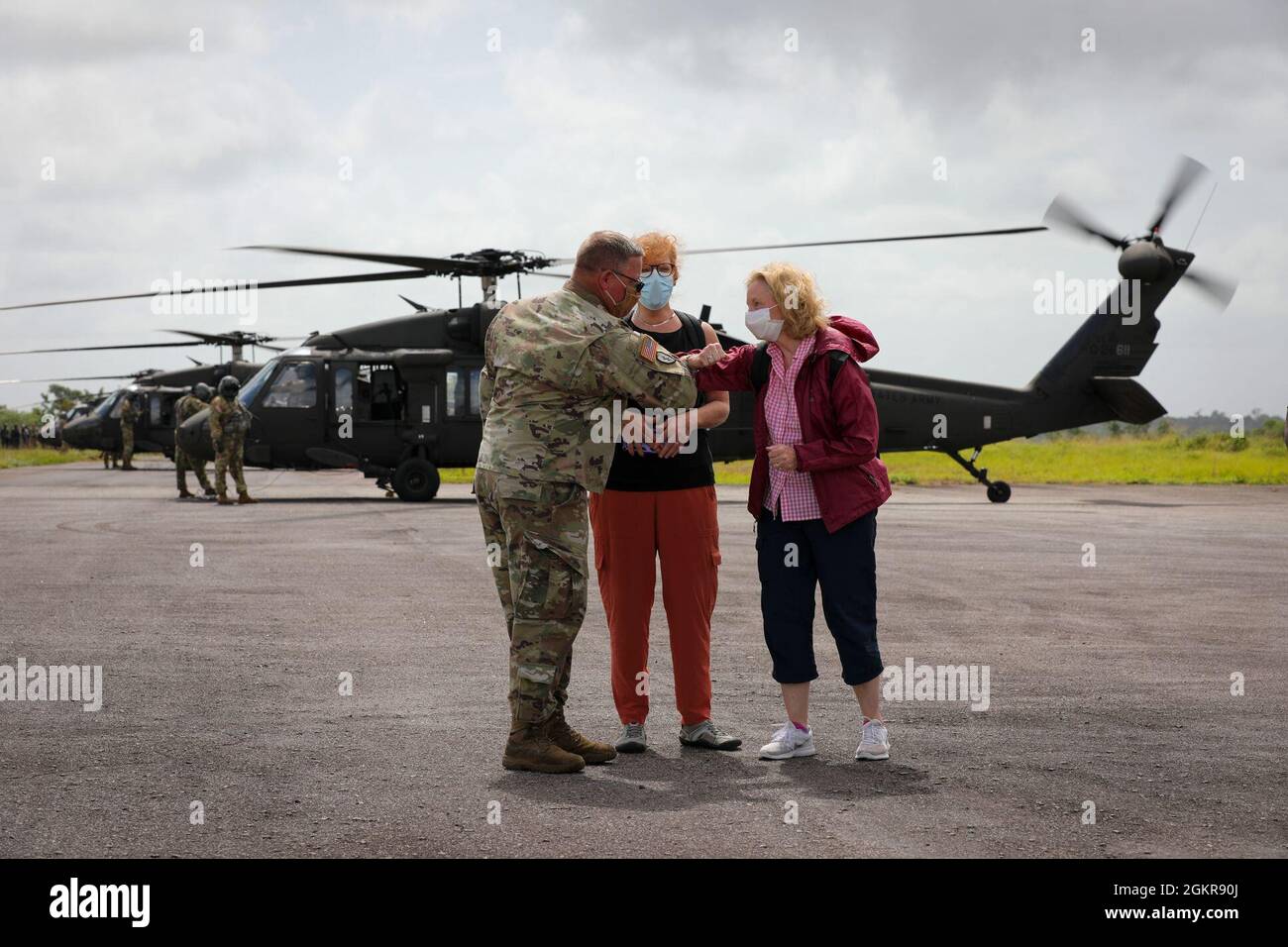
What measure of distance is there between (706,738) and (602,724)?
69 cm

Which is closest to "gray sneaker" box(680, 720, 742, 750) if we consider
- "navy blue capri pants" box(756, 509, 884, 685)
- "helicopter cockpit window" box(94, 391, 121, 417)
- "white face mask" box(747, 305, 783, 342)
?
"navy blue capri pants" box(756, 509, 884, 685)

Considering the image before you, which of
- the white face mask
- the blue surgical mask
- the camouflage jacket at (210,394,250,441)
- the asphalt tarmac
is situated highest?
the blue surgical mask

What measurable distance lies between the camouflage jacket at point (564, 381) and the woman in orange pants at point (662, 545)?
379mm

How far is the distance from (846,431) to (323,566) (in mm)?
8306

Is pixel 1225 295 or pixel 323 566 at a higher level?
pixel 1225 295

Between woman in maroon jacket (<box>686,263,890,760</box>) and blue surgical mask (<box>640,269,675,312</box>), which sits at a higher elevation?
blue surgical mask (<box>640,269,675,312</box>)

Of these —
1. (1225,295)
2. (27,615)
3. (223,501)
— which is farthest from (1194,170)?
(27,615)

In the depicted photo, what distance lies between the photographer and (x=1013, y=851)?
410 cm

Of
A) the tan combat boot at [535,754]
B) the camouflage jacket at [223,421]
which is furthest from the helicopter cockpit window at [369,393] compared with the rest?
the tan combat boot at [535,754]

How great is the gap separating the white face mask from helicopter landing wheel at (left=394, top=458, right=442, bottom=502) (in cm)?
1810

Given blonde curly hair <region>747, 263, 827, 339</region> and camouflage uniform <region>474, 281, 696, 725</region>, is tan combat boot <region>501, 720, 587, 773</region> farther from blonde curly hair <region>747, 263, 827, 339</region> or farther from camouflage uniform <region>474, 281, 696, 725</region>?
blonde curly hair <region>747, 263, 827, 339</region>

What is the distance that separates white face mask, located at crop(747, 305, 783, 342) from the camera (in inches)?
216

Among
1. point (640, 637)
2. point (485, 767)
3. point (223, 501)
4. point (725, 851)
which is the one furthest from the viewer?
point (223, 501)
